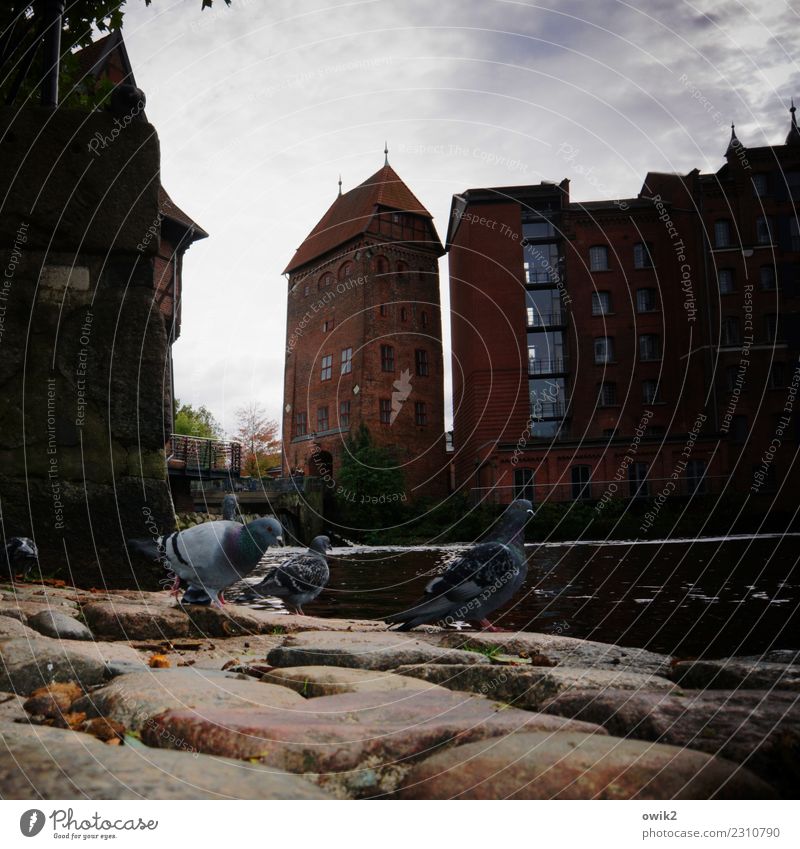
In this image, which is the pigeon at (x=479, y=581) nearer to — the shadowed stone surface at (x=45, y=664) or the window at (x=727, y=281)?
the shadowed stone surface at (x=45, y=664)

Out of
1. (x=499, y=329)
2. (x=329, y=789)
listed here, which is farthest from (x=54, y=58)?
(x=499, y=329)

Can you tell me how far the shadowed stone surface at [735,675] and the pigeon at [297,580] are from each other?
2527mm

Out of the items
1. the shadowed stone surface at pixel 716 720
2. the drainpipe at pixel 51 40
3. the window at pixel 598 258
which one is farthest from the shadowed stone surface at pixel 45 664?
the window at pixel 598 258

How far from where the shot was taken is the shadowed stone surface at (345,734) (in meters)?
1.22

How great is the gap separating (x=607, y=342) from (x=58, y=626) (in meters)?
26.8

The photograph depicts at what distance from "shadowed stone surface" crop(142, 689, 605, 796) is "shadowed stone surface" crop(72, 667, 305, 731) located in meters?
0.05

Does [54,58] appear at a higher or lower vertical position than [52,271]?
higher

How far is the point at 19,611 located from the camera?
206 centimetres

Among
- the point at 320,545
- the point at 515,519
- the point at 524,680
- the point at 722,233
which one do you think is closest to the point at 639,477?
the point at 722,233

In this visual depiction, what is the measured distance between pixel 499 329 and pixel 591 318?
6596mm

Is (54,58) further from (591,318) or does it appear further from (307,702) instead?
(591,318)

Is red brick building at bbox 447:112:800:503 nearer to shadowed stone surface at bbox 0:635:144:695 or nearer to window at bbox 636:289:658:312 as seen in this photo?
window at bbox 636:289:658:312

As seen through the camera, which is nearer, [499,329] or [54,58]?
[54,58]

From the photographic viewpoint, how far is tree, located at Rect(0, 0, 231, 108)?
9.75 ft
